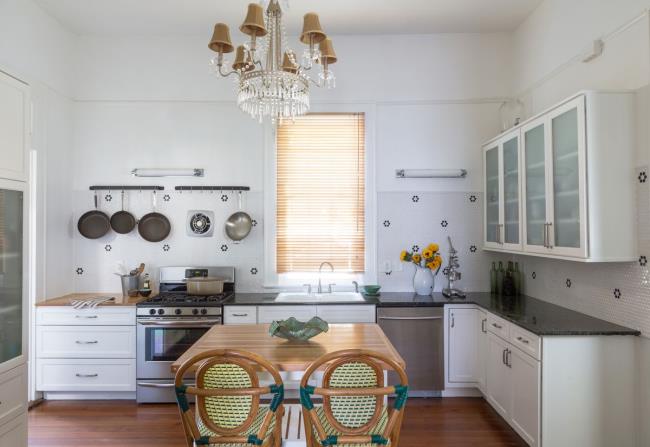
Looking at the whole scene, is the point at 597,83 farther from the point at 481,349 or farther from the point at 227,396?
the point at 227,396

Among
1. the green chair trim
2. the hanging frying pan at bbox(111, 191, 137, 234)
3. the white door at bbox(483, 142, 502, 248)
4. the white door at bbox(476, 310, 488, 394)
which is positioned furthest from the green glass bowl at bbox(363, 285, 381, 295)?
the hanging frying pan at bbox(111, 191, 137, 234)

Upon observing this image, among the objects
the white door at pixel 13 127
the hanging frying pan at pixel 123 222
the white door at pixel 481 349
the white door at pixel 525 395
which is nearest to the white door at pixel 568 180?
the white door at pixel 525 395

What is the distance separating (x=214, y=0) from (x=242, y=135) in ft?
3.86

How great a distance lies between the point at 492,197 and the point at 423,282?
99 centimetres

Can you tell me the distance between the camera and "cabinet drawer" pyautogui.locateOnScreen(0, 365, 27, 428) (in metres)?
2.31

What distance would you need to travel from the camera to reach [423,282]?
3.94m

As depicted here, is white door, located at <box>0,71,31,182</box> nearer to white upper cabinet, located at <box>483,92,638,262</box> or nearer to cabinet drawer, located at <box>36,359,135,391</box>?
cabinet drawer, located at <box>36,359,135,391</box>

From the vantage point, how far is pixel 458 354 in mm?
3635

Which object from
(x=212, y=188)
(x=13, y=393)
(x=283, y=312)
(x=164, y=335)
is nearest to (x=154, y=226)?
(x=212, y=188)

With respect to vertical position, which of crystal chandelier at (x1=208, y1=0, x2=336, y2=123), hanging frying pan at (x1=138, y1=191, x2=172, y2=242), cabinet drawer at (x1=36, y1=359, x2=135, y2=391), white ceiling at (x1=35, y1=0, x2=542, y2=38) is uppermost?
white ceiling at (x1=35, y1=0, x2=542, y2=38)

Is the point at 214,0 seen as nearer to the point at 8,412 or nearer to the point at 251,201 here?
the point at 251,201

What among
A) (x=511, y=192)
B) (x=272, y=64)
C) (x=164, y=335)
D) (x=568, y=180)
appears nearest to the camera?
(x=272, y=64)

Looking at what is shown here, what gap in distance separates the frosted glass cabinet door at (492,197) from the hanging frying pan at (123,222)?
336cm

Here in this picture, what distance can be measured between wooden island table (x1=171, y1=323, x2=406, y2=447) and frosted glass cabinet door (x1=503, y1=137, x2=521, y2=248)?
4.89 feet
